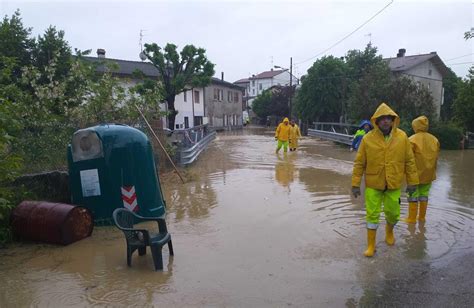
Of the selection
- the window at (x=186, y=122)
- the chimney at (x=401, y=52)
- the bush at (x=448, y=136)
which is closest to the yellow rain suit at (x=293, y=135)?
the bush at (x=448, y=136)

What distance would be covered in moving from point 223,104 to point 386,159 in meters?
42.7

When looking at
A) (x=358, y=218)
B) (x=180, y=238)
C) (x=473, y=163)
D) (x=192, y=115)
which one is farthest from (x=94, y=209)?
(x=192, y=115)

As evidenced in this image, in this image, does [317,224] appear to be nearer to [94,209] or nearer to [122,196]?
[122,196]

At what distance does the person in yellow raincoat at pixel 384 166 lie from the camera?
5.13 m

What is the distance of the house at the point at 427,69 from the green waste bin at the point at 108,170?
32.0 metres

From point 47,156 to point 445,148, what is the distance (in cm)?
1786

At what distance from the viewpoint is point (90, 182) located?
21.3 feet

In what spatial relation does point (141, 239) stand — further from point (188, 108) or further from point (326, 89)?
point (188, 108)

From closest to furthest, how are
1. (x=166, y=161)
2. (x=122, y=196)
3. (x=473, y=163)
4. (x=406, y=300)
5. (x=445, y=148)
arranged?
(x=406, y=300)
(x=122, y=196)
(x=166, y=161)
(x=473, y=163)
(x=445, y=148)

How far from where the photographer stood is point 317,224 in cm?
665

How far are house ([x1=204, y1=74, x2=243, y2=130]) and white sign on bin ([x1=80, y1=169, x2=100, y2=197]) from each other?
35.6 m

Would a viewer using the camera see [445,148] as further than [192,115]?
No

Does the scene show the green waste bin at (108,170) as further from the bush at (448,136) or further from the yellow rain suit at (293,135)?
the bush at (448,136)

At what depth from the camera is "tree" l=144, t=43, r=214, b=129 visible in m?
27.0
